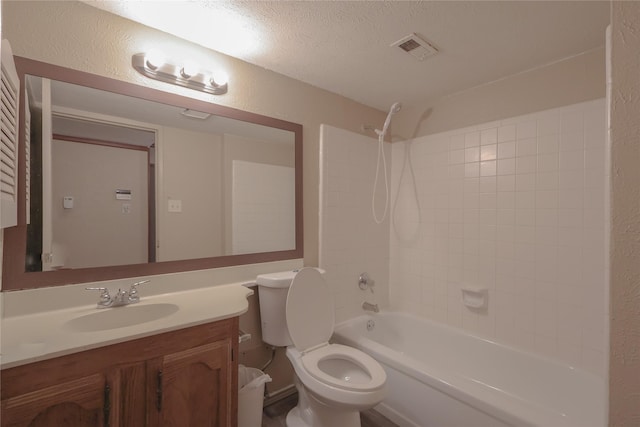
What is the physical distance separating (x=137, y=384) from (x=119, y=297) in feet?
1.47

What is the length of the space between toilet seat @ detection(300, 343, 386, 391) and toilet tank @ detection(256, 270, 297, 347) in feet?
0.65

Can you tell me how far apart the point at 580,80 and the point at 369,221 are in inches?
64.8

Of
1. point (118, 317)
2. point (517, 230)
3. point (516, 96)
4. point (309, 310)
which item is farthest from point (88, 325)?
point (516, 96)

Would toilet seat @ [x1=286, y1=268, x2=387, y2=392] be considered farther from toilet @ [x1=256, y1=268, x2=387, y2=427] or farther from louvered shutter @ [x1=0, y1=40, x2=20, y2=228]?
louvered shutter @ [x1=0, y1=40, x2=20, y2=228]

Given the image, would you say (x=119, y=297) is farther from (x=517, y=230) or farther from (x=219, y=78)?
(x=517, y=230)

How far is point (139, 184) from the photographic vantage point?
1542 mm

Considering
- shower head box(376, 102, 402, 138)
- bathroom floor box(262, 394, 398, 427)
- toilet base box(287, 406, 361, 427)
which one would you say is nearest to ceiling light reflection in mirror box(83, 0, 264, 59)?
shower head box(376, 102, 402, 138)

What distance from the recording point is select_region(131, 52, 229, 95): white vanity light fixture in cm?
149

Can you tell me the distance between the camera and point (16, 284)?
3.92 feet

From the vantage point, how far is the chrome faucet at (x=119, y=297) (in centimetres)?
133

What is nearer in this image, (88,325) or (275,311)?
(88,325)

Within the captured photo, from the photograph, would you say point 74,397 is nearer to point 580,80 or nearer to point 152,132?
point 152,132

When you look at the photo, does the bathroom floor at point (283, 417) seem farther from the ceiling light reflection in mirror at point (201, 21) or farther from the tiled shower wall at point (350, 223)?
the ceiling light reflection in mirror at point (201, 21)

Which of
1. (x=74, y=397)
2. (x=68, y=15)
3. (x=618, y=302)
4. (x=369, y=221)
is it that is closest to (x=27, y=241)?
(x=74, y=397)
